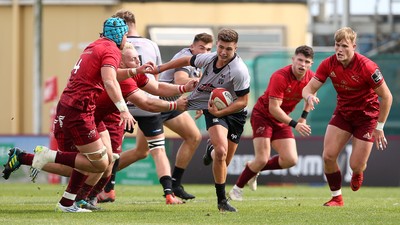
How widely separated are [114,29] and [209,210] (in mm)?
2435

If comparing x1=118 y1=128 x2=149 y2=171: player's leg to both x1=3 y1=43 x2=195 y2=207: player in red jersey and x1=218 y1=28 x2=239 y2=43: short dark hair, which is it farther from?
x1=218 y1=28 x2=239 y2=43: short dark hair

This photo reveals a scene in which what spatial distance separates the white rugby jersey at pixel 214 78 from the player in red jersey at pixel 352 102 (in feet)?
3.32

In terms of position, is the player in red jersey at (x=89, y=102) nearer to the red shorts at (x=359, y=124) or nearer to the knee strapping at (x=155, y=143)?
the knee strapping at (x=155, y=143)

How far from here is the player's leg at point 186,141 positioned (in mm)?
16266

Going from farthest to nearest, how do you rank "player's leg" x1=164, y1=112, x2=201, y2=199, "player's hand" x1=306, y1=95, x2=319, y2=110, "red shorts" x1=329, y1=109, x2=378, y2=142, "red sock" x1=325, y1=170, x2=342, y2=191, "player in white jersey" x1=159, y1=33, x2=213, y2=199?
"player's leg" x1=164, y1=112, x2=201, y2=199
"player in white jersey" x1=159, y1=33, x2=213, y2=199
"red sock" x1=325, y1=170, x2=342, y2=191
"red shorts" x1=329, y1=109, x2=378, y2=142
"player's hand" x1=306, y1=95, x2=319, y2=110

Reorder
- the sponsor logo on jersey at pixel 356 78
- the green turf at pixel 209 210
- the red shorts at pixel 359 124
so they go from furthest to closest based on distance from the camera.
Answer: the red shorts at pixel 359 124 → the sponsor logo on jersey at pixel 356 78 → the green turf at pixel 209 210

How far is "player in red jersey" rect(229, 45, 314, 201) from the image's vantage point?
1625 cm

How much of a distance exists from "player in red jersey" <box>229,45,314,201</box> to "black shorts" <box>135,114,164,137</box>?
1523 millimetres

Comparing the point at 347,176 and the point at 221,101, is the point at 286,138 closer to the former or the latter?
the point at 221,101

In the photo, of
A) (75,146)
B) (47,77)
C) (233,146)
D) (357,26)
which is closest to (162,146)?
(233,146)

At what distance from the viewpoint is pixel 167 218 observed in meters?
13.0

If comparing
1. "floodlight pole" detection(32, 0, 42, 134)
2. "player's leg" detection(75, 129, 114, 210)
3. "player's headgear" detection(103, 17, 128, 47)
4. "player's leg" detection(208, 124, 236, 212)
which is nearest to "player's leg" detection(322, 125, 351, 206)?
"player's leg" detection(208, 124, 236, 212)

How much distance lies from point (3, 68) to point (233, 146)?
17.8 metres

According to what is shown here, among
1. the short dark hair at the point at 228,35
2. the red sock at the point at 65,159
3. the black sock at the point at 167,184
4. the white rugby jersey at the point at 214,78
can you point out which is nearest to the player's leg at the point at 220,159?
the white rugby jersey at the point at 214,78
